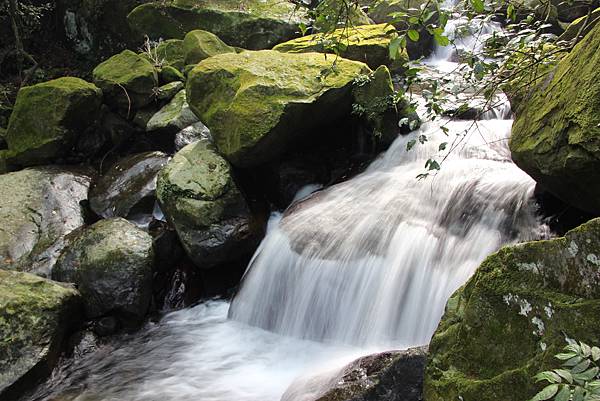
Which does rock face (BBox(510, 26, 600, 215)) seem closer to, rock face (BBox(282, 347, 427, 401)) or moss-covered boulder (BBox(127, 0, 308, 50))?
rock face (BBox(282, 347, 427, 401))

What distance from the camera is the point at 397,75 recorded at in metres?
8.91

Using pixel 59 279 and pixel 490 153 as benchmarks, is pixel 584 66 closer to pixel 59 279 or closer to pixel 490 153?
pixel 490 153

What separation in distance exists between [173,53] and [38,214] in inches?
180

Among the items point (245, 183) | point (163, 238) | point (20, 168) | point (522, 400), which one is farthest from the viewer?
point (20, 168)

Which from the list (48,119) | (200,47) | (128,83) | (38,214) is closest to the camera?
(38,214)

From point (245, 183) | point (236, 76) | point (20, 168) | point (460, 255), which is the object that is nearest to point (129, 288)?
point (245, 183)

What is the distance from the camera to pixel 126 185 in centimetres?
752

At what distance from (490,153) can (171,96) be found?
18.8 feet

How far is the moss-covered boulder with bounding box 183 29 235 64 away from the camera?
9203mm

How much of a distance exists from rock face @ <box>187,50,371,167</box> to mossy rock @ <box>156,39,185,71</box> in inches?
116

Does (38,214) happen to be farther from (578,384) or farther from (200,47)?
(578,384)

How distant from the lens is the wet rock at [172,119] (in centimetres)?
817

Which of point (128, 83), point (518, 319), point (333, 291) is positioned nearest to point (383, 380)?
point (518, 319)

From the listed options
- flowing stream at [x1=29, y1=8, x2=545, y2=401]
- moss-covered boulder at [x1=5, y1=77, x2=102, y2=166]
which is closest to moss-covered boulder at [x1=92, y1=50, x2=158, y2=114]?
moss-covered boulder at [x1=5, y1=77, x2=102, y2=166]
